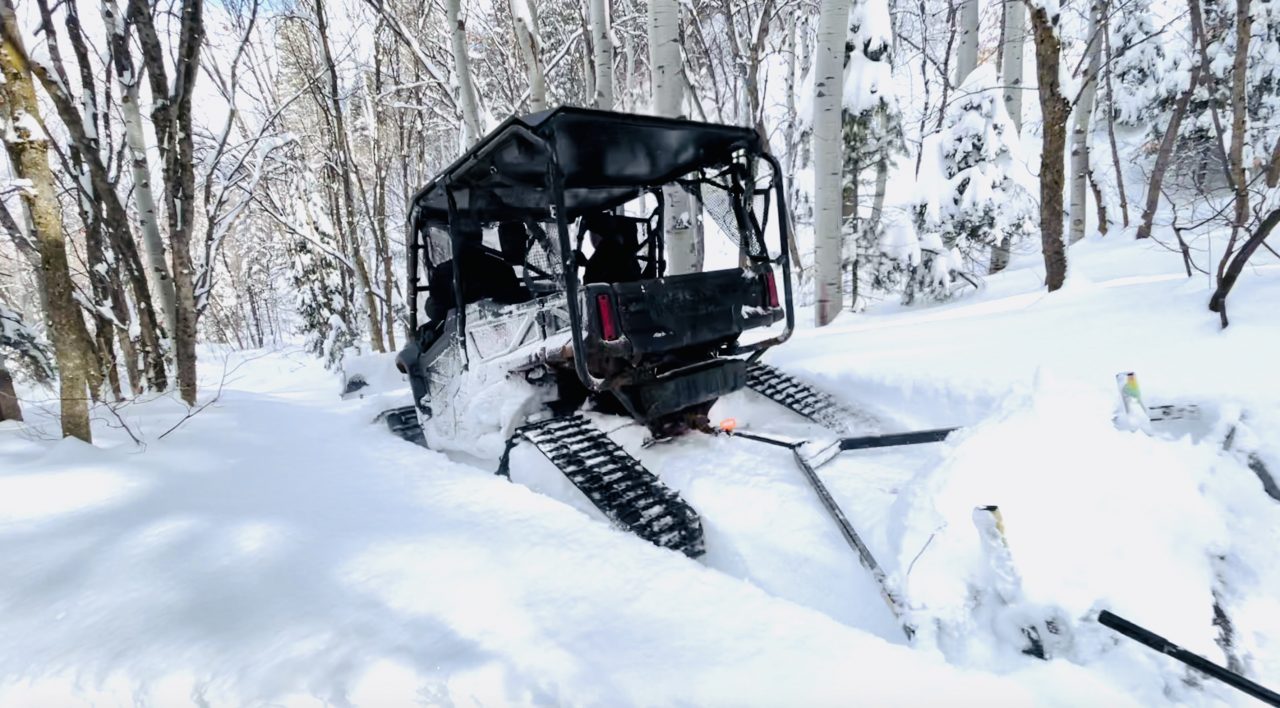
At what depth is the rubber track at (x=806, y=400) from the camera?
4141 millimetres

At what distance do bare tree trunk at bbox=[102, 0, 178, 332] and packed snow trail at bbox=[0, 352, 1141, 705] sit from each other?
4.34 meters

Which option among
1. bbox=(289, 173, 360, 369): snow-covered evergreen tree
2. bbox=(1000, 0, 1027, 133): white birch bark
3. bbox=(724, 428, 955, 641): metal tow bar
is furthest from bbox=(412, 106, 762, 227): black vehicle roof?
bbox=(289, 173, 360, 369): snow-covered evergreen tree

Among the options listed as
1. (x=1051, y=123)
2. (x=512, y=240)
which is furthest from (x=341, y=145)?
(x=1051, y=123)

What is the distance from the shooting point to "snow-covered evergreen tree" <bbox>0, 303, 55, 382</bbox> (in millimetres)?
6496

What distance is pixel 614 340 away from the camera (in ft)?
10.7

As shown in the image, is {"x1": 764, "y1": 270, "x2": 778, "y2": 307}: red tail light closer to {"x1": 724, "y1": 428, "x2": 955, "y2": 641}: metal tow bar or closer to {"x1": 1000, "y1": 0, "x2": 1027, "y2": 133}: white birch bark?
{"x1": 724, "y1": 428, "x2": 955, "y2": 641}: metal tow bar

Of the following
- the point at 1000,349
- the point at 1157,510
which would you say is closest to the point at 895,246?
the point at 1000,349

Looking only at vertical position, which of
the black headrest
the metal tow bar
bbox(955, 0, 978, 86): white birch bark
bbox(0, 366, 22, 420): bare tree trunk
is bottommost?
the metal tow bar

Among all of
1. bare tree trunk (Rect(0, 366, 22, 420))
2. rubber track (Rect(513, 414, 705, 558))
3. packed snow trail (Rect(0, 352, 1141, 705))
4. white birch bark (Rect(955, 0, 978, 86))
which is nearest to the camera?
packed snow trail (Rect(0, 352, 1141, 705))

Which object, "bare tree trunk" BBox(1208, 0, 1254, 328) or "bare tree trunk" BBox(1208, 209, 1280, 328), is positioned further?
"bare tree trunk" BBox(1208, 0, 1254, 328)

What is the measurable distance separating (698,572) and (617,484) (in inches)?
37.3

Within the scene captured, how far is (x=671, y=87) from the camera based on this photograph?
20.4ft

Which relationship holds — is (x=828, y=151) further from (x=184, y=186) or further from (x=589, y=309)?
(x=184, y=186)

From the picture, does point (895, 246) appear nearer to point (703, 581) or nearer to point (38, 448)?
point (703, 581)
